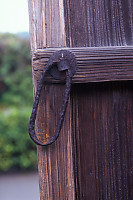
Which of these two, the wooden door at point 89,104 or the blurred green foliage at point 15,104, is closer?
the wooden door at point 89,104

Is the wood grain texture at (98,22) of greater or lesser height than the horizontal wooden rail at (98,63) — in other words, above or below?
above

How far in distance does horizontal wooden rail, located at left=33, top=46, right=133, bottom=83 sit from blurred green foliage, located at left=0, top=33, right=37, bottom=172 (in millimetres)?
4032

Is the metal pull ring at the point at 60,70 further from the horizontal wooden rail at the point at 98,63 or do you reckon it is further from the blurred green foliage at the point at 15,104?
the blurred green foliage at the point at 15,104

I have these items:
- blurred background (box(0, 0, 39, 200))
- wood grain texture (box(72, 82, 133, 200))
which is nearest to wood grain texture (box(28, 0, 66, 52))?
wood grain texture (box(72, 82, 133, 200))

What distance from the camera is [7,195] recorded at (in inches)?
162

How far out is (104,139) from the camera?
2.51ft

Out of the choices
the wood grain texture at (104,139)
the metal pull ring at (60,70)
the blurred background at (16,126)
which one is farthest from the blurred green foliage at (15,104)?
the metal pull ring at (60,70)

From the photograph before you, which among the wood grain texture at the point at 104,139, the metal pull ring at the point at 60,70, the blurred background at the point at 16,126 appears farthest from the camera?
the blurred background at the point at 16,126

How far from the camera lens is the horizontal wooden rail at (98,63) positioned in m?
0.68

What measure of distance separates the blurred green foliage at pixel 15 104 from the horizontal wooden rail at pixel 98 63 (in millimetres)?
4032

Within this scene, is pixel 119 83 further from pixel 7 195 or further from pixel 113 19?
pixel 7 195

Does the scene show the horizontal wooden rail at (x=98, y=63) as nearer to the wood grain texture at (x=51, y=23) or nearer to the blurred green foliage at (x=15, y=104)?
the wood grain texture at (x=51, y=23)

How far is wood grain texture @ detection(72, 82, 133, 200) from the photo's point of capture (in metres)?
0.75

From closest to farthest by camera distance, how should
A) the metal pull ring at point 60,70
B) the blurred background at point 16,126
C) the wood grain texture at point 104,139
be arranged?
the metal pull ring at point 60,70, the wood grain texture at point 104,139, the blurred background at point 16,126
